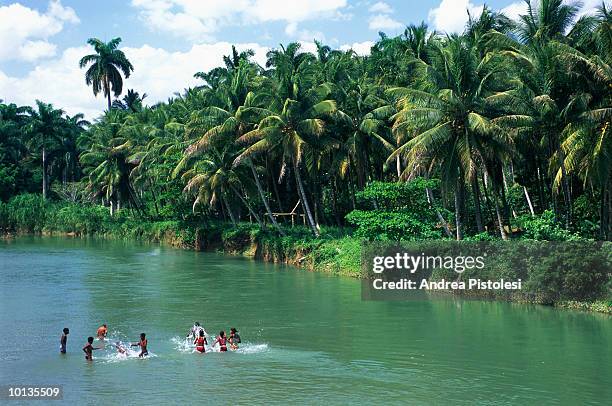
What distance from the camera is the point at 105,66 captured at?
85812 millimetres

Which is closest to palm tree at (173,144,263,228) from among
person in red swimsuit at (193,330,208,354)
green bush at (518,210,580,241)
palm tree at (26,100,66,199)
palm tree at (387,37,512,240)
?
palm tree at (387,37,512,240)

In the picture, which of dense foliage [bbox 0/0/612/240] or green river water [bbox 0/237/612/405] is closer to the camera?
green river water [bbox 0/237/612/405]

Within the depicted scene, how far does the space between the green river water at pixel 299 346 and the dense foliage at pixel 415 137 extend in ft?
18.8

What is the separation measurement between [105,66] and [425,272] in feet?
214

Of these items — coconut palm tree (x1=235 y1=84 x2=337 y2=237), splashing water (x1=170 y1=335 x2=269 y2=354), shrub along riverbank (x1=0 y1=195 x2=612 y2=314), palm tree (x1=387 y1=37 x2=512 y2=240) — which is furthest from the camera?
coconut palm tree (x1=235 y1=84 x2=337 y2=237)

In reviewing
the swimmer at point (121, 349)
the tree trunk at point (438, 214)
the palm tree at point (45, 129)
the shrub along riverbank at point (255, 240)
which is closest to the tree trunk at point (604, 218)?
the shrub along riverbank at point (255, 240)

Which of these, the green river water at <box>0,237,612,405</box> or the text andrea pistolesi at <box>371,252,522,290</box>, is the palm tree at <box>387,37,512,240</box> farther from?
the green river water at <box>0,237,612,405</box>

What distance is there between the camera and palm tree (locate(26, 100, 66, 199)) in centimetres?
7888

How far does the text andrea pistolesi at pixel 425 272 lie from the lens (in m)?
28.7

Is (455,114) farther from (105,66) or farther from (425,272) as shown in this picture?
(105,66)

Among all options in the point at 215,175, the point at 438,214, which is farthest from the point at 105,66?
the point at 438,214

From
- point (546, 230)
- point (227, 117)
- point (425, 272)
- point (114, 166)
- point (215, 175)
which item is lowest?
point (425, 272)

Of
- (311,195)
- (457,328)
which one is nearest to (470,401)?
(457,328)

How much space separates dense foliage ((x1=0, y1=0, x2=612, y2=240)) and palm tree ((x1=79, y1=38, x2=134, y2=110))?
19.2m
